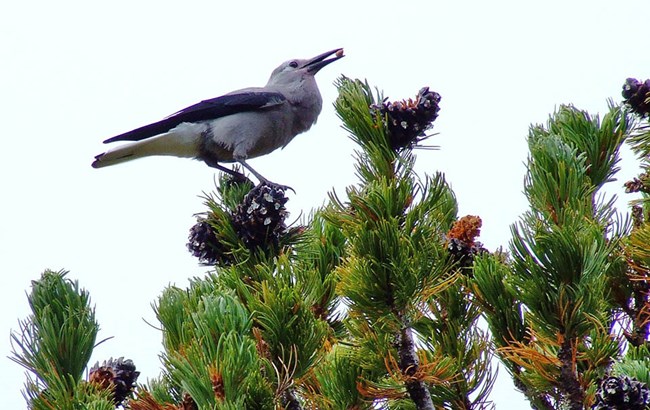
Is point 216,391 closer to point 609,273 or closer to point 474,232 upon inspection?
point 474,232

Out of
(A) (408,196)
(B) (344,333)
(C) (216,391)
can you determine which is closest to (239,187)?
(B) (344,333)

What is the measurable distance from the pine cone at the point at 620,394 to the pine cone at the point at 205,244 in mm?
1102

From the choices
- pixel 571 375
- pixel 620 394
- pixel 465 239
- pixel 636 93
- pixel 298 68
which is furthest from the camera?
pixel 298 68

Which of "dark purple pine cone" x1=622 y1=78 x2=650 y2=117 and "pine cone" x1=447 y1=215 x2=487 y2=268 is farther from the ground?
"dark purple pine cone" x1=622 y1=78 x2=650 y2=117

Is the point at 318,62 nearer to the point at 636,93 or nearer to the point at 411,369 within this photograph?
the point at 636,93

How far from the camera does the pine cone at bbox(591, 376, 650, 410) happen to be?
147 cm

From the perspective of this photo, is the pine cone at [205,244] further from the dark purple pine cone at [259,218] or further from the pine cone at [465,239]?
the pine cone at [465,239]

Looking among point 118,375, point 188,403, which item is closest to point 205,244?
point 118,375

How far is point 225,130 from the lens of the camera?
518cm

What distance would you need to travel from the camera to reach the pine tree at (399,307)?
1548 millimetres

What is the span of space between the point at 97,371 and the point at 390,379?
733 millimetres

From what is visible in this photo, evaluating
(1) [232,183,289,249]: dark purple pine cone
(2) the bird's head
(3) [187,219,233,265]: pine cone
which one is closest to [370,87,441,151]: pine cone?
(1) [232,183,289,249]: dark purple pine cone

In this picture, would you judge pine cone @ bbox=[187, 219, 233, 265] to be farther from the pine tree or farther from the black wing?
the black wing

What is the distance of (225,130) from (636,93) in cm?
320
